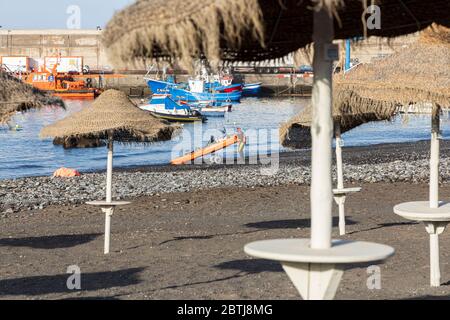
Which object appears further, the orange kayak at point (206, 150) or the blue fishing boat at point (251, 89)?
the blue fishing boat at point (251, 89)

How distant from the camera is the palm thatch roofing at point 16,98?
1039 cm

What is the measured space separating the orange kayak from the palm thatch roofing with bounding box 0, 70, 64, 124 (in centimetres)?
2230

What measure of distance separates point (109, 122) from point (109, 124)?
0.14ft

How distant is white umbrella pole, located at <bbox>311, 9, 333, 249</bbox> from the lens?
536 centimetres

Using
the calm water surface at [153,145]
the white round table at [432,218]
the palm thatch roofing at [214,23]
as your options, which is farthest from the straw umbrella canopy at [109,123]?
the calm water surface at [153,145]

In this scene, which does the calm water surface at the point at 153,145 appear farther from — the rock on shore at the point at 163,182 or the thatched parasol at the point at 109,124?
the thatched parasol at the point at 109,124

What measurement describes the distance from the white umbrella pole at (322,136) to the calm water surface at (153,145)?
64.6 feet

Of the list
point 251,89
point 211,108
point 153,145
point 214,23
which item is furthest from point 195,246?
point 251,89

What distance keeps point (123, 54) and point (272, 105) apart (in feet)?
225

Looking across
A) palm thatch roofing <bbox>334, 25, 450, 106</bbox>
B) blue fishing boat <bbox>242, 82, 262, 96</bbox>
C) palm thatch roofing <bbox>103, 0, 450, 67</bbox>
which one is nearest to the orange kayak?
palm thatch roofing <bbox>334, 25, 450, 106</bbox>

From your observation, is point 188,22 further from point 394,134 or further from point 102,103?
point 394,134

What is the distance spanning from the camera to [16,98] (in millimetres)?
10508

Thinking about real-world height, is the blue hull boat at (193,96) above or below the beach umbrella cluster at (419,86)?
below

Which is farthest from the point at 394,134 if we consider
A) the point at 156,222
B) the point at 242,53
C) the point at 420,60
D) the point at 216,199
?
the point at 242,53
